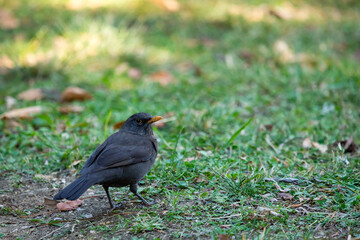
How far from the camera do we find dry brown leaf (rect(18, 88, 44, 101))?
19.7 feet

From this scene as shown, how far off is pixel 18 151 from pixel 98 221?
1691 mm

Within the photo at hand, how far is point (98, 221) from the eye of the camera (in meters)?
3.41

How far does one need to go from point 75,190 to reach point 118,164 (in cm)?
44

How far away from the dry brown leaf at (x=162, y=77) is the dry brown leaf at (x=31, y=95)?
1.67m

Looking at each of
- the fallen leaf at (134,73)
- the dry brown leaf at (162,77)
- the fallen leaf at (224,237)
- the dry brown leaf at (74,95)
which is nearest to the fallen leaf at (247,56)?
the dry brown leaf at (162,77)

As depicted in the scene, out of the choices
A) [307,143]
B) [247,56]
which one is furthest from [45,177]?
[247,56]

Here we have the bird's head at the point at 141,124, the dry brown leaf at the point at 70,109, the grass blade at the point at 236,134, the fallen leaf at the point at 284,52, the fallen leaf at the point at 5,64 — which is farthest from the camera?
A: the fallen leaf at the point at 284,52

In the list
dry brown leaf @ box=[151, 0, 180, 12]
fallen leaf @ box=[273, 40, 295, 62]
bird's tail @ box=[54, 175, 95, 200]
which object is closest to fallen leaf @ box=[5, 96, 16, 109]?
bird's tail @ box=[54, 175, 95, 200]

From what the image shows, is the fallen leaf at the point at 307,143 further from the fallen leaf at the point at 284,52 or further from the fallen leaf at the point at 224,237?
the fallen leaf at the point at 284,52

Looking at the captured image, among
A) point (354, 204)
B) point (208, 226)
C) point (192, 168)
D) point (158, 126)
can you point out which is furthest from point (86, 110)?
point (354, 204)

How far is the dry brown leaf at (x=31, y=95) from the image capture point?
6.02 m

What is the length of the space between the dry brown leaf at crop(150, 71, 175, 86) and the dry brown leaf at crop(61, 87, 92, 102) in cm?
115

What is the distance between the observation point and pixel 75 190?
10.4 feet

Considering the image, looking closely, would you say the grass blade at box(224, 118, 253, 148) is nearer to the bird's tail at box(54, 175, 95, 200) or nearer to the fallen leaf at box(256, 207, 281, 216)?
the fallen leaf at box(256, 207, 281, 216)
